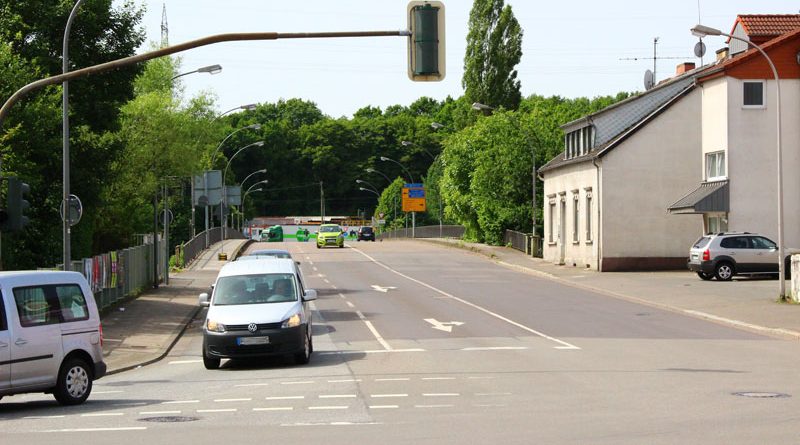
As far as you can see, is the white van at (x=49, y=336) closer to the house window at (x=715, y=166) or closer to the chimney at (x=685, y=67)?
the house window at (x=715, y=166)

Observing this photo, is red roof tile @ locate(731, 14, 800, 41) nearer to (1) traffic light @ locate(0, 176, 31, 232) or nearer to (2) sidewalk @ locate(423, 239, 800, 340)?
(2) sidewalk @ locate(423, 239, 800, 340)

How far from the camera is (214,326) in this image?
2098cm

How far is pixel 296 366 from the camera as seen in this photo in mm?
21328

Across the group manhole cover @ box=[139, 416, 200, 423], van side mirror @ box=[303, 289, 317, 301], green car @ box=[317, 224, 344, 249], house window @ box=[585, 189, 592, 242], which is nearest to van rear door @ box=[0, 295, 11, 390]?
manhole cover @ box=[139, 416, 200, 423]

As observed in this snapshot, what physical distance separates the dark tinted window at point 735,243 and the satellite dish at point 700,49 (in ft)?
85.2

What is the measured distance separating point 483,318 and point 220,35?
1564 centimetres

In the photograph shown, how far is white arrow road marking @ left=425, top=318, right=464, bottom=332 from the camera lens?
2814 centimetres

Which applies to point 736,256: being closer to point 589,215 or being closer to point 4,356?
point 589,215

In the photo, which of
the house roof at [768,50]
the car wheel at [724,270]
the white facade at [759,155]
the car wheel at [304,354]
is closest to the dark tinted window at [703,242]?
the car wheel at [724,270]

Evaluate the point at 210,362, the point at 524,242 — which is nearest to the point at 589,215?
the point at 524,242

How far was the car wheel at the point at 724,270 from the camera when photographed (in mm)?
43531

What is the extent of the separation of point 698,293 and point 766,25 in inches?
641

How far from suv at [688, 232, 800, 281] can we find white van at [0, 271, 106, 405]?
1204 inches

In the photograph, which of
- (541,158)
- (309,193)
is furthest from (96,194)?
(309,193)
